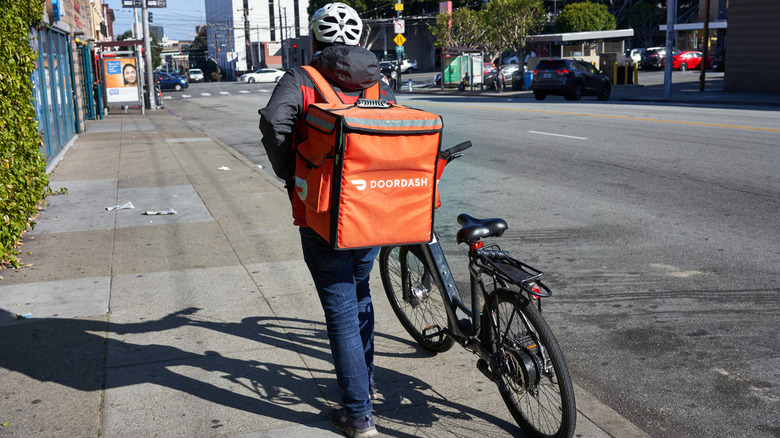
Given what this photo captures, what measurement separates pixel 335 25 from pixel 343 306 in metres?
1.24

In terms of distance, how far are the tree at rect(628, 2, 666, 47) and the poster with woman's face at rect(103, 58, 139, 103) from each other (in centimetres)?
5515

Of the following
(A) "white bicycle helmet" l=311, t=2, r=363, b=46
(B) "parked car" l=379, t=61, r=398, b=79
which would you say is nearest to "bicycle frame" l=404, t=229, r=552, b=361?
(A) "white bicycle helmet" l=311, t=2, r=363, b=46

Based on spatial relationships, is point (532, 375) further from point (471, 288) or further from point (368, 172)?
point (368, 172)

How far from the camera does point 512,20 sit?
47781 mm

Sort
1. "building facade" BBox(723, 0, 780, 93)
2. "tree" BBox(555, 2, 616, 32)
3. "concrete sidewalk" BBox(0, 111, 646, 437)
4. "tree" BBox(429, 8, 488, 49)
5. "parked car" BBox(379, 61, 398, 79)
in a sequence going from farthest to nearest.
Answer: "tree" BBox(555, 2, 616, 32)
"tree" BBox(429, 8, 488, 49)
"parked car" BBox(379, 61, 398, 79)
"building facade" BBox(723, 0, 780, 93)
"concrete sidewalk" BBox(0, 111, 646, 437)

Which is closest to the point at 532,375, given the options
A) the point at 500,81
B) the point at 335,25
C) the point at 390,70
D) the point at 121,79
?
the point at 335,25

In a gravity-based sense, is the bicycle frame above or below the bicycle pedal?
above

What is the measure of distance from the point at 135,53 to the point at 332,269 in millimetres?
30256

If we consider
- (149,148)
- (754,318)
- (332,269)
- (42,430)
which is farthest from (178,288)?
(149,148)

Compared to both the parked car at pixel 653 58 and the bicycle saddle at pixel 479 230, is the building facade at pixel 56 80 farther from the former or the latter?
the parked car at pixel 653 58

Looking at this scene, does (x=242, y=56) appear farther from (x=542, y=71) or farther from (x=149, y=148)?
(x=149, y=148)

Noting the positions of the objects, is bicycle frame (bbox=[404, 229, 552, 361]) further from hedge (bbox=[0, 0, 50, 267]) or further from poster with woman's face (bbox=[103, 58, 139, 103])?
poster with woman's face (bbox=[103, 58, 139, 103])

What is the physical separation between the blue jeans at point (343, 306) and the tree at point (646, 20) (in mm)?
74072

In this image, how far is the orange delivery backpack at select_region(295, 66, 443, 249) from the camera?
9.43 ft
